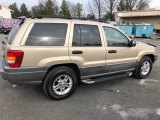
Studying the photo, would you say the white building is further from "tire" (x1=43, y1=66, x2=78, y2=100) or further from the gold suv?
"tire" (x1=43, y1=66, x2=78, y2=100)

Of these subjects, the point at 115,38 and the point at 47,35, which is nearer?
the point at 47,35

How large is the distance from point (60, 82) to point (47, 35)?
1.10 meters

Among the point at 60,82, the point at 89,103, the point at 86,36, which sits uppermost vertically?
the point at 86,36

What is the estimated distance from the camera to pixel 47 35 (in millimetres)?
4320

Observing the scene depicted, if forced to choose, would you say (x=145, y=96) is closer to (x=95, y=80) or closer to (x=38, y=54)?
(x=95, y=80)

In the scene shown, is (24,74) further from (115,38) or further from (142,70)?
(142,70)

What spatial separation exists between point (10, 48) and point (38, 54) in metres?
0.56

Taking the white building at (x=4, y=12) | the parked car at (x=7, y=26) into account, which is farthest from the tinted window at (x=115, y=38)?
the white building at (x=4, y=12)

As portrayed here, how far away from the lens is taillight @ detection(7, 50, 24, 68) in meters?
4.02

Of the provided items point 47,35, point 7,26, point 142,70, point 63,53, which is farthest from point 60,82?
point 7,26

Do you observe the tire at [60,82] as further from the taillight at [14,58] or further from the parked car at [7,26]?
the parked car at [7,26]

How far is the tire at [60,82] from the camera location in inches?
174

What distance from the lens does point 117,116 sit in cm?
399

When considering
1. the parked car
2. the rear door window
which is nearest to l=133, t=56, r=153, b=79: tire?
the rear door window
